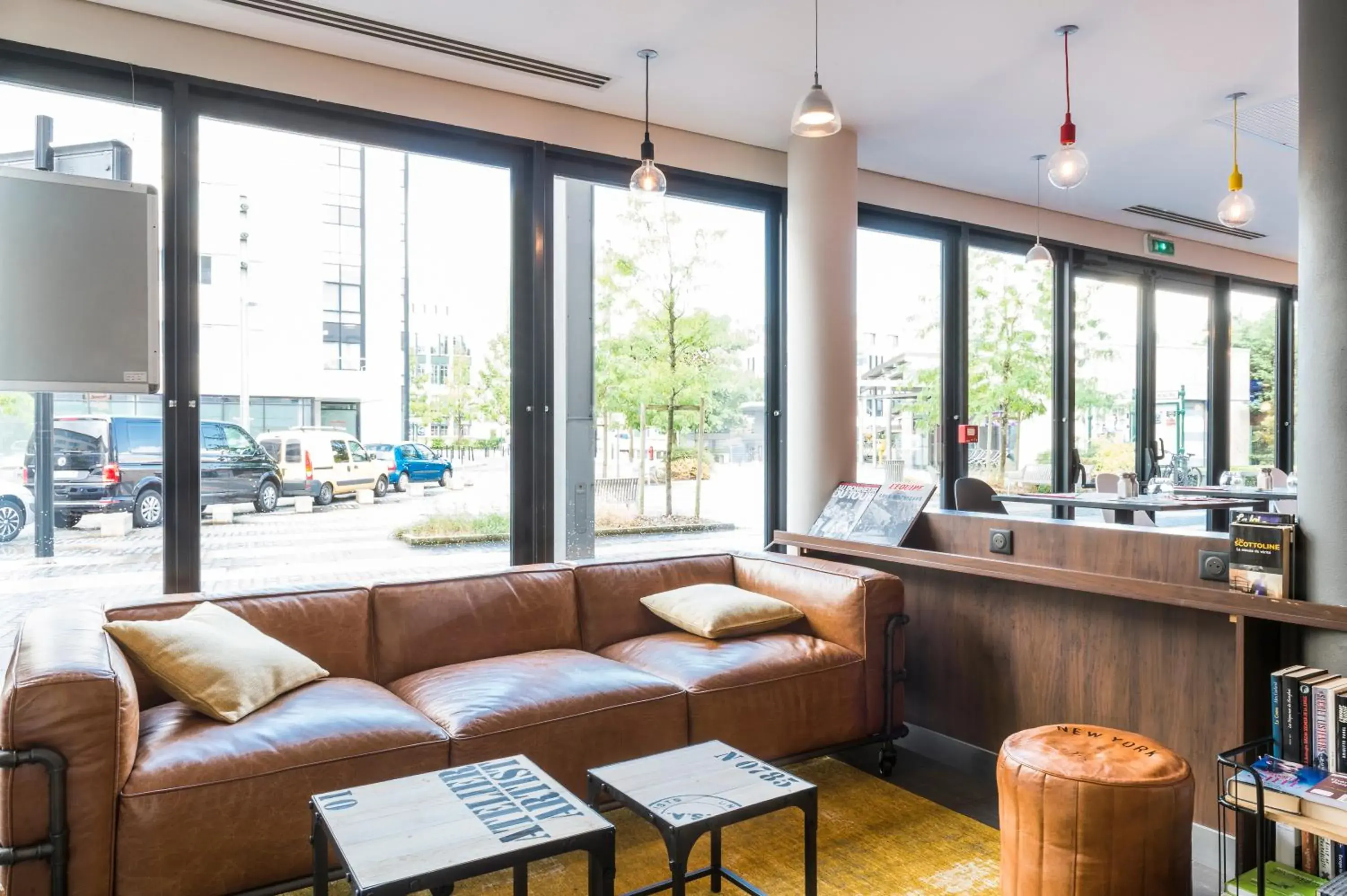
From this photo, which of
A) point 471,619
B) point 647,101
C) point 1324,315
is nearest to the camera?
point 1324,315

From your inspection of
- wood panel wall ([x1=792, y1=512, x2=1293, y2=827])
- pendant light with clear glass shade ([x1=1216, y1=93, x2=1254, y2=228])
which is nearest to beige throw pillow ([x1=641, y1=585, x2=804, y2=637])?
wood panel wall ([x1=792, y1=512, x2=1293, y2=827])

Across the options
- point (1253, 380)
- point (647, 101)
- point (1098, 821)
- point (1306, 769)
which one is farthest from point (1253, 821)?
point (1253, 380)

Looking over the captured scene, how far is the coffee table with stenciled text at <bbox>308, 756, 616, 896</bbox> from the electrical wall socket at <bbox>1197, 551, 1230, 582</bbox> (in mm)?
2202

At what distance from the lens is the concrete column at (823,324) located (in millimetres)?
4996

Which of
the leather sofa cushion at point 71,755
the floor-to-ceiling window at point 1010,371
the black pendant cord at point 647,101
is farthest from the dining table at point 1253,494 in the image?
the leather sofa cushion at point 71,755

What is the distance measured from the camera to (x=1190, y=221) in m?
7.11

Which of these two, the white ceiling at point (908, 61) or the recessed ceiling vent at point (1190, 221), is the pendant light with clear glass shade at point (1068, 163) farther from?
the recessed ceiling vent at point (1190, 221)

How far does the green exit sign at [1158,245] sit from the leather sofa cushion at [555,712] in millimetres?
6522

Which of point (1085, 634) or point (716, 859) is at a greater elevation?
point (1085, 634)

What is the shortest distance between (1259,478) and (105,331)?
7.48 m

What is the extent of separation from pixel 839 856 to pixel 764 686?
0.63 m

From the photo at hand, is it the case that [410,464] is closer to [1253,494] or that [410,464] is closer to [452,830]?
[452,830]

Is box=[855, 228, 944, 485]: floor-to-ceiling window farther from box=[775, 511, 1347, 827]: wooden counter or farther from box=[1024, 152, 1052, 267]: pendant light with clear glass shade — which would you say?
box=[775, 511, 1347, 827]: wooden counter

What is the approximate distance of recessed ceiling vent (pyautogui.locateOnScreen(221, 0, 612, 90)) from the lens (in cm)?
352
